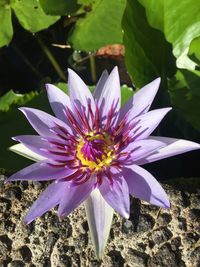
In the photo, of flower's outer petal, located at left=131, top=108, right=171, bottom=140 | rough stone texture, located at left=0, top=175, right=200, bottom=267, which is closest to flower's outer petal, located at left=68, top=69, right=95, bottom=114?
flower's outer petal, located at left=131, top=108, right=171, bottom=140

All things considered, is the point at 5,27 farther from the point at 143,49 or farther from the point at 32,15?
the point at 143,49

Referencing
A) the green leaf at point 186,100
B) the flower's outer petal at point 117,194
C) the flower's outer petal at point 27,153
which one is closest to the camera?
the flower's outer petal at point 117,194

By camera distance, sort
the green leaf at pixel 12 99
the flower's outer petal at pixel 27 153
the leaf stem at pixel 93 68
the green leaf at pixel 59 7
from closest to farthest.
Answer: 1. the flower's outer petal at pixel 27 153
2. the green leaf at pixel 12 99
3. the green leaf at pixel 59 7
4. the leaf stem at pixel 93 68

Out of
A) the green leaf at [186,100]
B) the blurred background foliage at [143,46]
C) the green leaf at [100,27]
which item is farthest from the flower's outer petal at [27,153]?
the green leaf at [100,27]

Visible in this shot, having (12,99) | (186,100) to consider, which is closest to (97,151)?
(186,100)

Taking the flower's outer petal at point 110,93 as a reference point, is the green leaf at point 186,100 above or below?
below

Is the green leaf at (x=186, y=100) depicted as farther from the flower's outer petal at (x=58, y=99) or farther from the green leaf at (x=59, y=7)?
the green leaf at (x=59, y=7)

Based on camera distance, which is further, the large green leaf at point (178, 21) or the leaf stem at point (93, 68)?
the leaf stem at point (93, 68)
